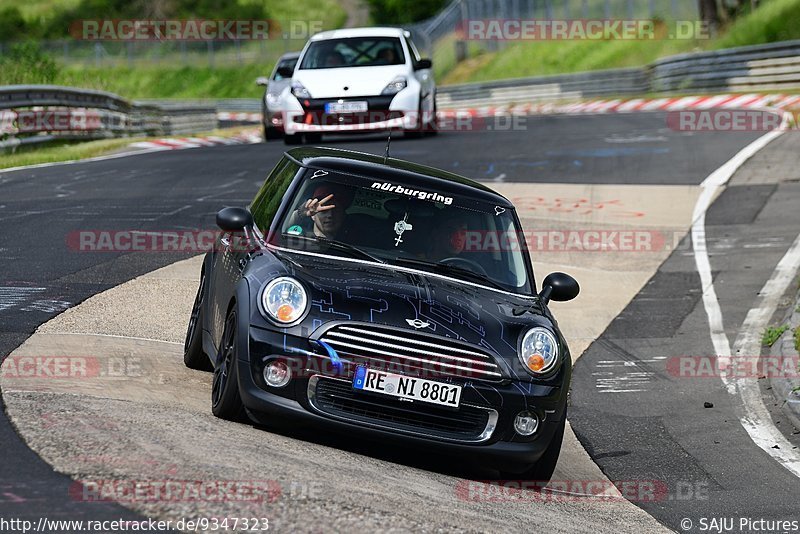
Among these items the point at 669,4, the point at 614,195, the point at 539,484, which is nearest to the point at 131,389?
the point at 539,484

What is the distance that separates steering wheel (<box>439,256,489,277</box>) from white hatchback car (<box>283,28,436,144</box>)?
1356cm

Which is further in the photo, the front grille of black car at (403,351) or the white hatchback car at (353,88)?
the white hatchback car at (353,88)

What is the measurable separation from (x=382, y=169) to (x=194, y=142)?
1930cm

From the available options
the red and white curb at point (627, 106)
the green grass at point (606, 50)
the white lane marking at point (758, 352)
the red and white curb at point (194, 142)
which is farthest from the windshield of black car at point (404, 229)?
the green grass at point (606, 50)

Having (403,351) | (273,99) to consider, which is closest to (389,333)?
(403,351)

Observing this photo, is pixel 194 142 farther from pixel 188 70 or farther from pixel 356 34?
pixel 188 70

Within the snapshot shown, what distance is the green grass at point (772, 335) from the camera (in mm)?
10562

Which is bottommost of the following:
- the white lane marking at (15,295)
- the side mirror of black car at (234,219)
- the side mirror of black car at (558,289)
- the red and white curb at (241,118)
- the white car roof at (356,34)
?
the red and white curb at (241,118)

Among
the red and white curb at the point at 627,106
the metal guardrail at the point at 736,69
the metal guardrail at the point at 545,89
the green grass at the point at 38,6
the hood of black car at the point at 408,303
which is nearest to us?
the hood of black car at the point at 408,303

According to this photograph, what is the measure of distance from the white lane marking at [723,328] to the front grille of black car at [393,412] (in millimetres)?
2255

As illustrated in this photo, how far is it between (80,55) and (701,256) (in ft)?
198

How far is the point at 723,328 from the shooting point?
1139 cm

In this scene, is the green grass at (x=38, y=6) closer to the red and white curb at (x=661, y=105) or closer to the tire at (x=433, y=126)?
the red and white curb at (x=661, y=105)

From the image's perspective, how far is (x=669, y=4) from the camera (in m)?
47.1
